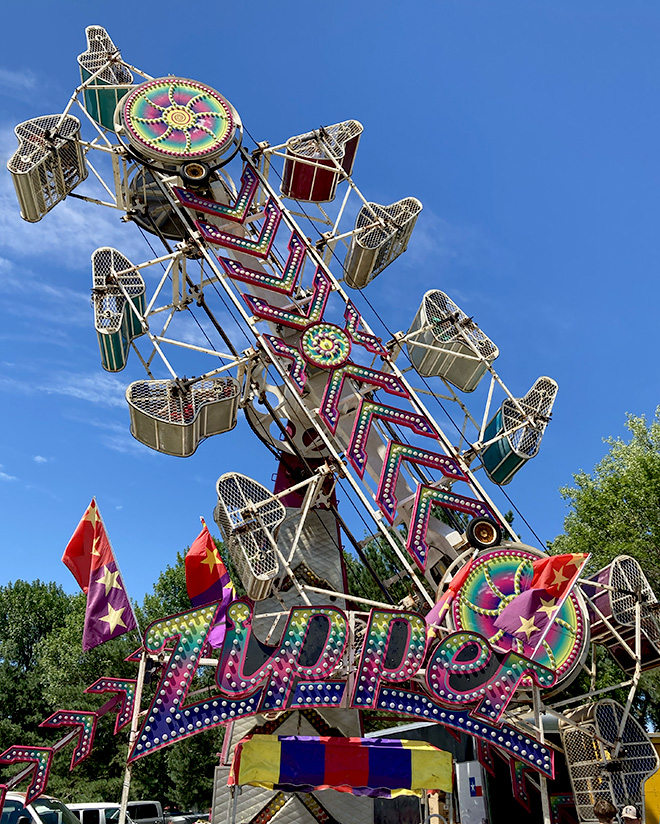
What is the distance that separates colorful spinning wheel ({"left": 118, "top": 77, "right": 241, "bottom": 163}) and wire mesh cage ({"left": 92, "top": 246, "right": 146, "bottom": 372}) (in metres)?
2.79

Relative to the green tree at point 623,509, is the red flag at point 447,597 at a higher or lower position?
lower

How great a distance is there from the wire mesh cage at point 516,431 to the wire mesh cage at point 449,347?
1.23m

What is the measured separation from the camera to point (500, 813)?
44.5ft

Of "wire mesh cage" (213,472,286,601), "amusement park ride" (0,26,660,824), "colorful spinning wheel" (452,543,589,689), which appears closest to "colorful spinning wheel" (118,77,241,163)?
"amusement park ride" (0,26,660,824)

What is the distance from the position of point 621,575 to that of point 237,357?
850 cm

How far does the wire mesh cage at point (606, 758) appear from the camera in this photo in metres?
11.8

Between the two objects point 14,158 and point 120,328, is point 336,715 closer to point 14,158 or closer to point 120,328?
point 120,328

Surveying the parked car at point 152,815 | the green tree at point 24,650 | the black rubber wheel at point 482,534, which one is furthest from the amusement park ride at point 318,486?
the green tree at point 24,650

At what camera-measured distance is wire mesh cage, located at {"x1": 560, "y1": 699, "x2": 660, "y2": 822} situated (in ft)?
38.5

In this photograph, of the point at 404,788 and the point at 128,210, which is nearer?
the point at 404,788

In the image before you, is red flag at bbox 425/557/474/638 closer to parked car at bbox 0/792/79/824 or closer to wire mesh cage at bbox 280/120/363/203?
parked car at bbox 0/792/79/824

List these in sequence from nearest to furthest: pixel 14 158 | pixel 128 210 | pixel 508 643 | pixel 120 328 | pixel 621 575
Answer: pixel 508 643 < pixel 621 575 < pixel 120 328 < pixel 14 158 < pixel 128 210

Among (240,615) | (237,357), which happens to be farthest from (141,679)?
(237,357)

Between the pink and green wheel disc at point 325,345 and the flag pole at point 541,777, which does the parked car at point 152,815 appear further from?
the flag pole at point 541,777
